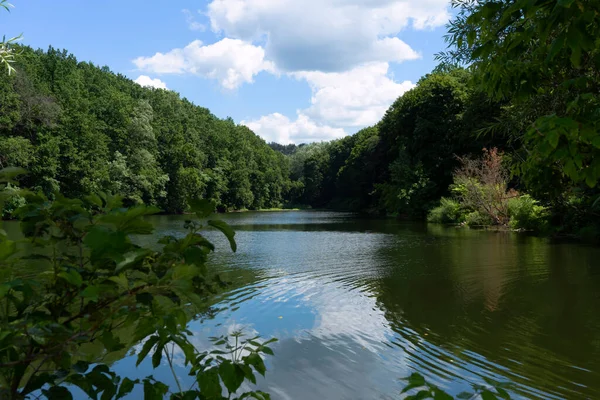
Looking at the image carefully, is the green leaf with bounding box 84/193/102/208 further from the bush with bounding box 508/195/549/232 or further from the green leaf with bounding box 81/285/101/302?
the bush with bounding box 508/195/549/232

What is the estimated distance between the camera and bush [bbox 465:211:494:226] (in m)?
25.6

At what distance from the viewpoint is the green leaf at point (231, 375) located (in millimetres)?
1751

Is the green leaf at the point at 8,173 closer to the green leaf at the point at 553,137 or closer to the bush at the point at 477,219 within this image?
the green leaf at the point at 553,137

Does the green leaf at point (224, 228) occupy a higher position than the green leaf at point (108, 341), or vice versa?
the green leaf at point (224, 228)

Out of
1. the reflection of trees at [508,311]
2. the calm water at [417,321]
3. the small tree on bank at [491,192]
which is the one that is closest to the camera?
the calm water at [417,321]

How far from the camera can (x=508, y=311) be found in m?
7.33

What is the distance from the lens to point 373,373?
482cm

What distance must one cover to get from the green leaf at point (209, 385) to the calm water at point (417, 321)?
2.84 metres

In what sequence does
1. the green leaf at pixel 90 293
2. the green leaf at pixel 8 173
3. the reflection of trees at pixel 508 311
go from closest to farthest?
the green leaf at pixel 90 293 < the green leaf at pixel 8 173 < the reflection of trees at pixel 508 311

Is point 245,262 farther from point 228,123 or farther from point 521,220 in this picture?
point 228,123

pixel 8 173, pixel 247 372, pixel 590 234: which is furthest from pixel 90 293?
pixel 590 234

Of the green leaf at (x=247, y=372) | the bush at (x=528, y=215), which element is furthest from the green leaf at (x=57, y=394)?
the bush at (x=528, y=215)

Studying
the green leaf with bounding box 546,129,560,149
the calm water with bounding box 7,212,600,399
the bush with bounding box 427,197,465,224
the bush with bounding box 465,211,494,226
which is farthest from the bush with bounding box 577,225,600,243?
the green leaf with bounding box 546,129,560,149

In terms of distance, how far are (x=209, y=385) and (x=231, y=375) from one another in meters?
0.09
